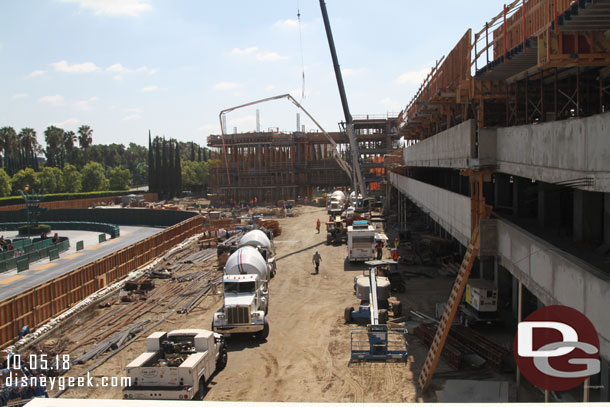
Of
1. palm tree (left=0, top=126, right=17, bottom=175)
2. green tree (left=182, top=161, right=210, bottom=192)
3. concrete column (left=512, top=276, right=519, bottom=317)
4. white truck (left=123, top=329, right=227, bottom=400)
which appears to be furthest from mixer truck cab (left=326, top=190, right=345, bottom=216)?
palm tree (left=0, top=126, right=17, bottom=175)

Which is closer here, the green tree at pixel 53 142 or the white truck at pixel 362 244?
the white truck at pixel 362 244

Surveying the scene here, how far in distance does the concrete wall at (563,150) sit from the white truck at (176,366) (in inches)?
405

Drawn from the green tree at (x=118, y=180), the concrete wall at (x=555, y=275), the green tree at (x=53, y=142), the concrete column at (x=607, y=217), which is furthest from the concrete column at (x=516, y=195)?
the green tree at (x=53, y=142)

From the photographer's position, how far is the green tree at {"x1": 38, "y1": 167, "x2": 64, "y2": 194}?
10781cm

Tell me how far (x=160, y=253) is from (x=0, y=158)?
122084 mm

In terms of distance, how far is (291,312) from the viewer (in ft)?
77.6

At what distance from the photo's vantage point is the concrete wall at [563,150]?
848 centimetres

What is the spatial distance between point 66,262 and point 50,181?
78.0m

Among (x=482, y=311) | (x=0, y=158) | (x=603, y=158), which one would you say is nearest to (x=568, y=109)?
(x=482, y=311)

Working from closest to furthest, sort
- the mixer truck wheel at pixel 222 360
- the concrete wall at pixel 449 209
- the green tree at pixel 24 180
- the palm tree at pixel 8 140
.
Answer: the mixer truck wheel at pixel 222 360 < the concrete wall at pixel 449 209 < the green tree at pixel 24 180 < the palm tree at pixel 8 140

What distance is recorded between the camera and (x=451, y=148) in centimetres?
2084

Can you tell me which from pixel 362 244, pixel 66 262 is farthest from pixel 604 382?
pixel 66 262

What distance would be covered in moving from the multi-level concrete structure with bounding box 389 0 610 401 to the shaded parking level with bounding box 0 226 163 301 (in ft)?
85.7

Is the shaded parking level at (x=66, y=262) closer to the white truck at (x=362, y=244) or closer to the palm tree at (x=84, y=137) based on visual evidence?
the white truck at (x=362, y=244)
